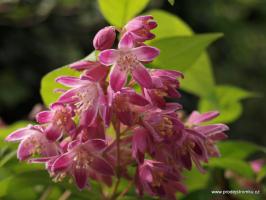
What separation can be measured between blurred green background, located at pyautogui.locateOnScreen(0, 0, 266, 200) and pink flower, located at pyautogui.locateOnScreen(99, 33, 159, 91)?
0.29 m

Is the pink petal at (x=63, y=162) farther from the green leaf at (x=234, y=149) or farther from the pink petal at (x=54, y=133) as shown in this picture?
the green leaf at (x=234, y=149)

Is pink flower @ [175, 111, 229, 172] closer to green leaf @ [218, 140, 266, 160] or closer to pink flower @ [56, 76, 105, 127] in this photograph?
pink flower @ [56, 76, 105, 127]

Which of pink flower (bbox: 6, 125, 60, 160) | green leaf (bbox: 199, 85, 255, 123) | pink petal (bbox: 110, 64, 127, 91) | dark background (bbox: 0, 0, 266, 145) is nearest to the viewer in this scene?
pink petal (bbox: 110, 64, 127, 91)

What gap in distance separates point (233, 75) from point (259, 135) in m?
0.66

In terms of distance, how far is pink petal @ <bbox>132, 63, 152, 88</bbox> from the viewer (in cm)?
81

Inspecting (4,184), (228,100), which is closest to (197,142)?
(4,184)

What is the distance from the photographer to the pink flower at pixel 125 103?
0.81 metres

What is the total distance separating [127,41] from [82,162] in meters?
0.21

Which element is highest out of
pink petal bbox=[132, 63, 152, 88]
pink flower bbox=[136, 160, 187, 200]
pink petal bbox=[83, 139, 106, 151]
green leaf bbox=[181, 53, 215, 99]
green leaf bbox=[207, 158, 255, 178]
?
pink petal bbox=[132, 63, 152, 88]

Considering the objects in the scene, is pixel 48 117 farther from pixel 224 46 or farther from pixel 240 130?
pixel 224 46

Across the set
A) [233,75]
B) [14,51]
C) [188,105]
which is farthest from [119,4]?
[233,75]

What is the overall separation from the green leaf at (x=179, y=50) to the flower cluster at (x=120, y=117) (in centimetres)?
12

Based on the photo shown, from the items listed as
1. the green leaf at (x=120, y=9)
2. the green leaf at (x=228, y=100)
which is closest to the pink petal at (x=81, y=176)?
the green leaf at (x=120, y=9)

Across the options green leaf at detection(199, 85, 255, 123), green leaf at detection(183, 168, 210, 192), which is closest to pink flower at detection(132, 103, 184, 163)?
green leaf at detection(183, 168, 210, 192)
